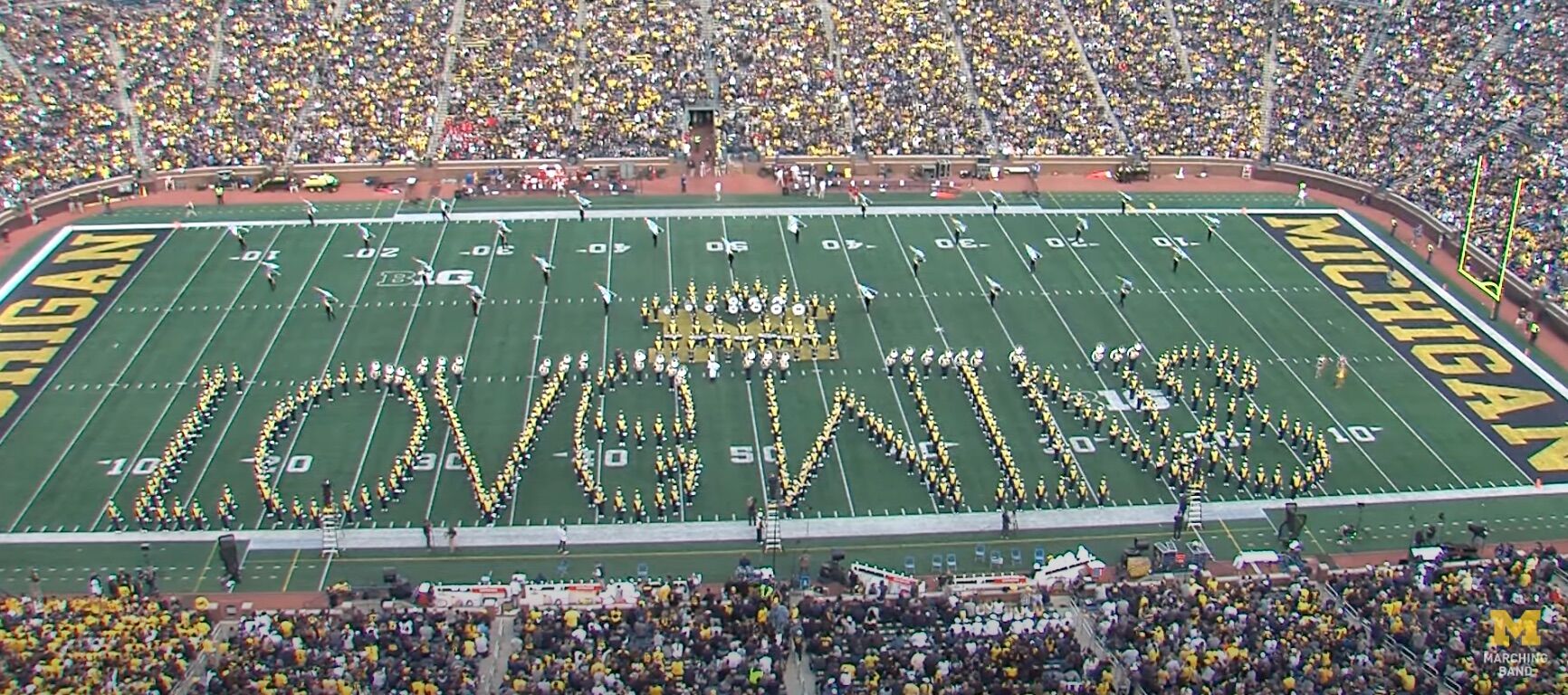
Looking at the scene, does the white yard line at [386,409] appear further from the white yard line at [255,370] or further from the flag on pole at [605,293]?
the flag on pole at [605,293]

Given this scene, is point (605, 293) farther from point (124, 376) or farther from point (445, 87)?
point (445, 87)

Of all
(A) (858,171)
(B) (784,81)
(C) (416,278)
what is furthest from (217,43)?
(A) (858,171)

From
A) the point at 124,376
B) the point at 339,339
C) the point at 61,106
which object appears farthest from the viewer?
the point at 61,106

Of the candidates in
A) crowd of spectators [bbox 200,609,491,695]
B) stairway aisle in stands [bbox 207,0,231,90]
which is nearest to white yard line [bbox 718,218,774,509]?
crowd of spectators [bbox 200,609,491,695]

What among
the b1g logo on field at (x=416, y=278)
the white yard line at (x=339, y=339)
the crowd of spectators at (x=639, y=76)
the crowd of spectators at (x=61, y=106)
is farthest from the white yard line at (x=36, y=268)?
the crowd of spectators at (x=639, y=76)

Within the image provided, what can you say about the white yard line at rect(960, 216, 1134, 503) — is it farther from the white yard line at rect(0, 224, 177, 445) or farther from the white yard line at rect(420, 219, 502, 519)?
the white yard line at rect(0, 224, 177, 445)

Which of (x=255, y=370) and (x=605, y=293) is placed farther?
(x=605, y=293)

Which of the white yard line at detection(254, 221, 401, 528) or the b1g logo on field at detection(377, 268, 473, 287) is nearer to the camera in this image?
the white yard line at detection(254, 221, 401, 528)
